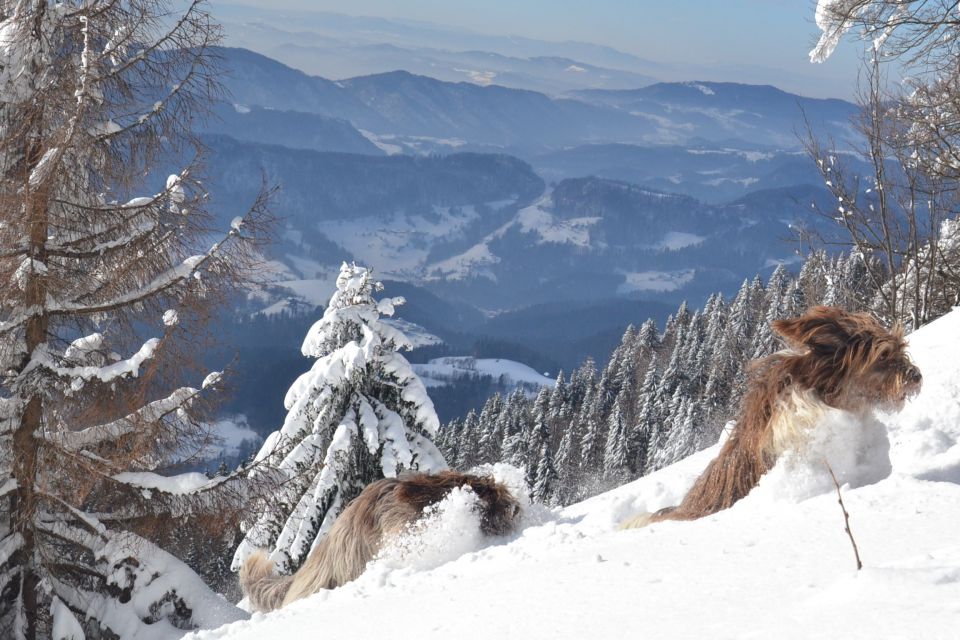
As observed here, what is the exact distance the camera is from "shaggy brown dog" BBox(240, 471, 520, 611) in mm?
4805

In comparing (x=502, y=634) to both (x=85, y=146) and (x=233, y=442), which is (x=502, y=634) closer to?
(x=85, y=146)

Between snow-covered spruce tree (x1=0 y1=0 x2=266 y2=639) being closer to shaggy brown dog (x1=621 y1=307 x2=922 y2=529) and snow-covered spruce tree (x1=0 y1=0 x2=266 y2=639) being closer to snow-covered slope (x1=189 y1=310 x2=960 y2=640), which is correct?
snow-covered slope (x1=189 y1=310 x2=960 y2=640)

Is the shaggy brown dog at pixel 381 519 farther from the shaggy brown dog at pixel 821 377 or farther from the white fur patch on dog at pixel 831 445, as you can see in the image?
the white fur patch on dog at pixel 831 445

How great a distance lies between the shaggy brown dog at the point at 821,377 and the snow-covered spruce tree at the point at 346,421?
10.4 meters

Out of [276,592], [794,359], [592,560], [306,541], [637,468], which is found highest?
[794,359]

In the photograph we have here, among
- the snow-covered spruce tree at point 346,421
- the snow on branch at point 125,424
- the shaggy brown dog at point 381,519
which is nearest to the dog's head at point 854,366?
the shaggy brown dog at point 381,519

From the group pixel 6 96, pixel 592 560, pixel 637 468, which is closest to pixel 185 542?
pixel 6 96

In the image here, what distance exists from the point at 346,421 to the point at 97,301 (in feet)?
23.3

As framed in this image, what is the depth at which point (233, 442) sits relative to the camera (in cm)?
16400

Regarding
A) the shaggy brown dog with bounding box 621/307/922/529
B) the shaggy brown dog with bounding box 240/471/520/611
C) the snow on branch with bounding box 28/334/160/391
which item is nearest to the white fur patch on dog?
the shaggy brown dog with bounding box 621/307/922/529

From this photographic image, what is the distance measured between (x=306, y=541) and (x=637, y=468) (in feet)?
152

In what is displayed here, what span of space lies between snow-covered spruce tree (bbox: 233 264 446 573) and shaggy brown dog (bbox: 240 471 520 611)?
8.54m

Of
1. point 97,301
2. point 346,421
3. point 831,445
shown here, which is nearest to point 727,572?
point 831,445

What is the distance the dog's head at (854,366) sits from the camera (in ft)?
12.2
